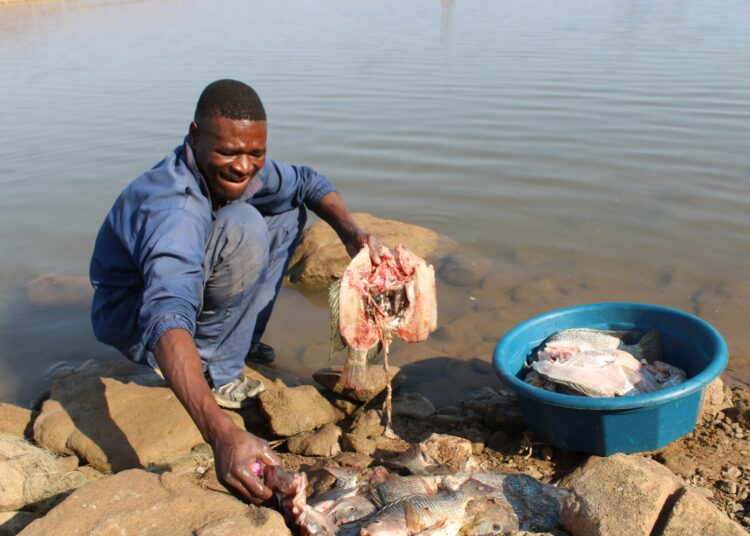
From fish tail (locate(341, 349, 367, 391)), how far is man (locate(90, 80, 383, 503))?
51 cm

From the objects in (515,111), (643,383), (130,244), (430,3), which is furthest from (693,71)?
(430,3)

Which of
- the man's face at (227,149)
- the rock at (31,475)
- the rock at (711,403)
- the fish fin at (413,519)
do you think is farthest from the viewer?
the rock at (711,403)

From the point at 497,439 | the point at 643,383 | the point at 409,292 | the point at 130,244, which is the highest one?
the point at 130,244

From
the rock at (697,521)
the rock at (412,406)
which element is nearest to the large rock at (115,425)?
the rock at (412,406)

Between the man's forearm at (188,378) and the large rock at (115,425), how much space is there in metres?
1.21

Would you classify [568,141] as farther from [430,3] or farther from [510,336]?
[430,3]

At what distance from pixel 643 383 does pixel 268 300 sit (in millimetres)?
2077

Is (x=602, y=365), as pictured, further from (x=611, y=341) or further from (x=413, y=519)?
(x=413, y=519)

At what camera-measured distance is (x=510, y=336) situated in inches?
153

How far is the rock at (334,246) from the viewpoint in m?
5.94

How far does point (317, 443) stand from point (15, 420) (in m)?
1.62

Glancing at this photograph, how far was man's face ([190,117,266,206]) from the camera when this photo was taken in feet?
10.5

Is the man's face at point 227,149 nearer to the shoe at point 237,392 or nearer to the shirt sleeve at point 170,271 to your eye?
the shirt sleeve at point 170,271

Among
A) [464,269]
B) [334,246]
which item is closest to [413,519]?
[464,269]
